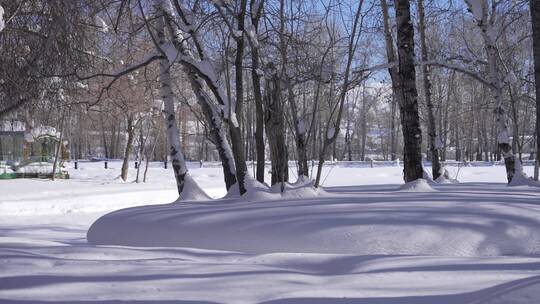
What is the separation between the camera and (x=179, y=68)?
45.5 feet

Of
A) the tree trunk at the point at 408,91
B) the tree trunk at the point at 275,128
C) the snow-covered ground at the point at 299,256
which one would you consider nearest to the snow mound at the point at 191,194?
the tree trunk at the point at 275,128

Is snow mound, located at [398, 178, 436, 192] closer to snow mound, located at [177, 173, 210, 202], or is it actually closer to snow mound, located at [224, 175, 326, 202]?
snow mound, located at [224, 175, 326, 202]

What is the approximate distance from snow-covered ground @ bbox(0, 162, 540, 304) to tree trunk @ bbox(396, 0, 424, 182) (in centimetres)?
220

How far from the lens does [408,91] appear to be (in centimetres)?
879

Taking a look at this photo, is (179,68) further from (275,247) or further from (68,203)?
(275,247)

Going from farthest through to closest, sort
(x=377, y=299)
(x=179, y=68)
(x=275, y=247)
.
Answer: (x=179, y=68), (x=275, y=247), (x=377, y=299)

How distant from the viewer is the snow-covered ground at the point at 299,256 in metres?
3.10

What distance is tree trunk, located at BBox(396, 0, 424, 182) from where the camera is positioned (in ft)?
28.8

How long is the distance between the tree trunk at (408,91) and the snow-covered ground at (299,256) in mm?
2205

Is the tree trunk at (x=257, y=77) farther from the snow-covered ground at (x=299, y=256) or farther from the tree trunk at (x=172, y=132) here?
the snow-covered ground at (x=299, y=256)

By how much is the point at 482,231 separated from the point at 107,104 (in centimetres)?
2212

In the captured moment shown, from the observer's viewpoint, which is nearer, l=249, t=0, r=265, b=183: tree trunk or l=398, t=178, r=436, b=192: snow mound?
l=398, t=178, r=436, b=192: snow mound

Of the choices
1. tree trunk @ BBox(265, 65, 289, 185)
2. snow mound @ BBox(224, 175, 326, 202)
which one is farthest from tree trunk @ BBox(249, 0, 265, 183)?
snow mound @ BBox(224, 175, 326, 202)

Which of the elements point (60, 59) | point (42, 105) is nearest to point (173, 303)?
point (60, 59)
